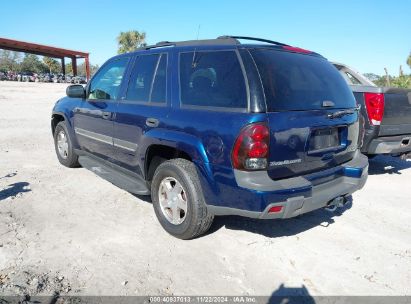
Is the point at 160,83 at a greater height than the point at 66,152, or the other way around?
the point at 160,83

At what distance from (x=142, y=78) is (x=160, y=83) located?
0.43 metres

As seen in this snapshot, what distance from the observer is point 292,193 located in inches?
118

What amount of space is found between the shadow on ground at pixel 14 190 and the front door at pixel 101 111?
3.18ft

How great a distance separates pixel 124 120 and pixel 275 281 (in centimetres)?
244

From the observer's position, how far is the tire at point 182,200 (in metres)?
3.35

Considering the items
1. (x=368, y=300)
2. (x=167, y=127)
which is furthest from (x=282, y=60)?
(x=368, y=300)

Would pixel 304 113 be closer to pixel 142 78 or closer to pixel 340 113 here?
pixel 340 113

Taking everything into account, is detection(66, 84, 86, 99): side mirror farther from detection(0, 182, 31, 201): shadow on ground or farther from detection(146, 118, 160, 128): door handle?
detection(146, 118, 160, 128): door handle

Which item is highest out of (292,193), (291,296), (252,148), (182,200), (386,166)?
(252,148)

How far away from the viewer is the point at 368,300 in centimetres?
278

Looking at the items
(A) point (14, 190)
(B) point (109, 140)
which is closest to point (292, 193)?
(B) point (109, 140)

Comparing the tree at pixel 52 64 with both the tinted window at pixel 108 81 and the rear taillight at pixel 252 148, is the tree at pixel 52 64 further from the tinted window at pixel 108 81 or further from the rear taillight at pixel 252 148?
the rear taillight at pixel 252 148

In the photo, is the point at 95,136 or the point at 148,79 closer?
the point at 148,79

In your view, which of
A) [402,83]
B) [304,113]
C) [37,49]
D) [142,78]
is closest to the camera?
[304,113]
